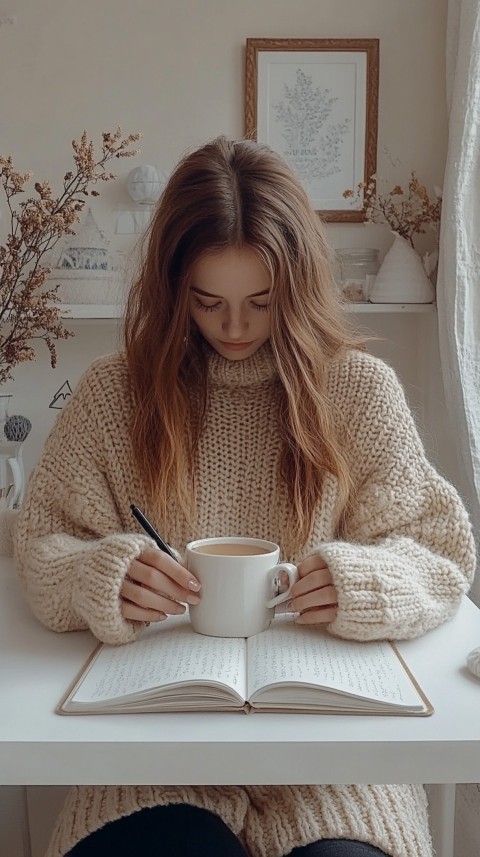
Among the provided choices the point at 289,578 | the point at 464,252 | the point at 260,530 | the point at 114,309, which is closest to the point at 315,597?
the point at 289,578

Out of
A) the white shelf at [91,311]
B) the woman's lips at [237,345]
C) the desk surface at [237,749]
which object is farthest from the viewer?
the white shelf at [91,311]

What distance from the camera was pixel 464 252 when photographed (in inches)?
64.2

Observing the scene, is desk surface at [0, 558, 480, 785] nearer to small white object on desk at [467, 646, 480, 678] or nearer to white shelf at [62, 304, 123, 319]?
small white object on desk at [467, 646, 480, 678]

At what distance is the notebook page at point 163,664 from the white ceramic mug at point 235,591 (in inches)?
0.6

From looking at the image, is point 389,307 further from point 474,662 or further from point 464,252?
point 474,662

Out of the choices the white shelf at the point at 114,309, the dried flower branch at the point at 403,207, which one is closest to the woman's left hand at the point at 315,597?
the white shelf at the point at 114,309

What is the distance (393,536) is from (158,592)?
0.31 m

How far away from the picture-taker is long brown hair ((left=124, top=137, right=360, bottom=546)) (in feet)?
3.56

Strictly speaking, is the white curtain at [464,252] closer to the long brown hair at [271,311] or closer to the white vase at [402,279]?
the white vase at [402,279]

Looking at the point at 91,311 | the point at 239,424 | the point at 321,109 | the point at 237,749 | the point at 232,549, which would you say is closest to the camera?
the point at 237,749

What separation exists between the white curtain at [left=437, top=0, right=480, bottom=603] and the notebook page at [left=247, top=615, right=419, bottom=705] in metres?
0.77

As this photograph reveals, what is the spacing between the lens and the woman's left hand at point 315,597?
868mm

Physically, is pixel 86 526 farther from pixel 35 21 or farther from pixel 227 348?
pixel 35 21

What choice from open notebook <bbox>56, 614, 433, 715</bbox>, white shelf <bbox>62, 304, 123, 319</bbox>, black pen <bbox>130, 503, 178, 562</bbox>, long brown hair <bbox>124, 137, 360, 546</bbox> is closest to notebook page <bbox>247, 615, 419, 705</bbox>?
open notebook <bbox>56, 614, 433, 715</bbox>
